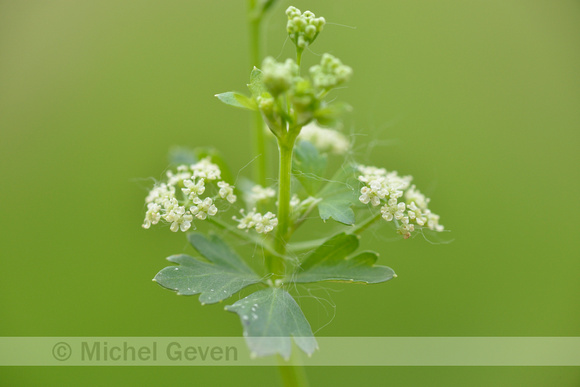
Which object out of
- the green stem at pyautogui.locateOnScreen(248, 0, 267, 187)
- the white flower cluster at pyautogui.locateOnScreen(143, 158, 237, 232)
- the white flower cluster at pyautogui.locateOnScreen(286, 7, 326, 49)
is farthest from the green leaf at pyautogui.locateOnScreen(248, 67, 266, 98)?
the green stem at pyautogui.locateOnScreen(248, 0, 267, 187)

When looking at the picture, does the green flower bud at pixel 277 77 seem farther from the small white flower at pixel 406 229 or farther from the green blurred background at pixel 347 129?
the green blurred background at pixel 347 129

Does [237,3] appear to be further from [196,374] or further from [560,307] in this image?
[560,307]

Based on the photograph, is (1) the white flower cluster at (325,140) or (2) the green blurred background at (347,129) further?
(2) the green blurred background at (347,129)

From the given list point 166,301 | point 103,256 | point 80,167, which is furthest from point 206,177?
point 80,167

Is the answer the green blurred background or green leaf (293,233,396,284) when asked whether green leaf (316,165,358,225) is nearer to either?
green leaf (293,233,396,284)

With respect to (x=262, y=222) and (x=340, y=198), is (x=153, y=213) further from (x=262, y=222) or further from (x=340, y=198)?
(x=340, y=198)

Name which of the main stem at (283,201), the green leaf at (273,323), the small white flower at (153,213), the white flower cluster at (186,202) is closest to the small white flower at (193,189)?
the white flower cluster at (186,202)
